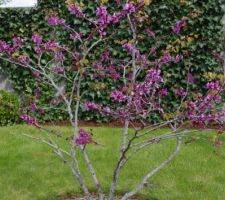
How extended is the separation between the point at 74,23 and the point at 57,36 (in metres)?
0.47

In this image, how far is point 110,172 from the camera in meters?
6.09

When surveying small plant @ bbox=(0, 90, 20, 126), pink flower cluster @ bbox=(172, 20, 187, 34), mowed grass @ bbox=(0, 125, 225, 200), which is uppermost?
pink flower cluster @ bbox=(172, 20, 187, 34)

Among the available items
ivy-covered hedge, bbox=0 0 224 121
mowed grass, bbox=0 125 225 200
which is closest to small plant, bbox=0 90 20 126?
ivy-covered hedge, bbox=0 0 224 121

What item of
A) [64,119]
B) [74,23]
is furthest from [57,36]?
[64,119]

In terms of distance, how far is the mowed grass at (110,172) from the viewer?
5375 millimetres

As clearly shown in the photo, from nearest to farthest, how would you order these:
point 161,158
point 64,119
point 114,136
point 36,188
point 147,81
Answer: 1. point 147,81
2. point 36,188
3. point 161,158
4. point 114,136
5. point 64,119

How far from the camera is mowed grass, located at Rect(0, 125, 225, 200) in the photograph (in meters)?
5.38

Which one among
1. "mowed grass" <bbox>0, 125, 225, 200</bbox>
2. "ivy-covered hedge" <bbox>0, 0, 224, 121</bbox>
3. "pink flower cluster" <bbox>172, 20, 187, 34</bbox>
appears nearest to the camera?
"pink flower cluster" <bbox>172, 20, 187, 34</bbox>

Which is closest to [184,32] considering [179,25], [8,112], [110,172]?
[8,112]

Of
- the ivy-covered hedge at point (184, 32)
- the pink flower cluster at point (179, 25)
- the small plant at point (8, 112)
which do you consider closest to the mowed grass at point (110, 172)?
the small plant at point (8, 112)

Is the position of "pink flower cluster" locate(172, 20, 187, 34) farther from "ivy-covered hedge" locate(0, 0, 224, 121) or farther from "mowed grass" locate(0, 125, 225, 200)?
"ivy-covered hedge" locate(0, 0, 224, 121)

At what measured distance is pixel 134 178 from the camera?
19.2ft

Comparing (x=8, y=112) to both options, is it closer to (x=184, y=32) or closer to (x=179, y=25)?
(x=184, y=32)

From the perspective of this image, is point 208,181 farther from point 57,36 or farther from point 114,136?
point 57,36
